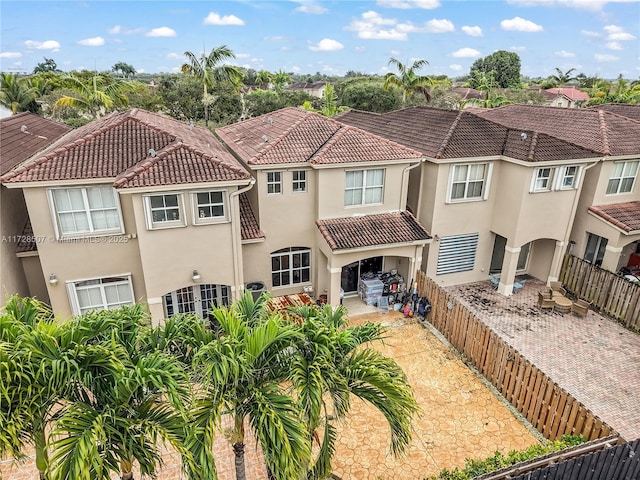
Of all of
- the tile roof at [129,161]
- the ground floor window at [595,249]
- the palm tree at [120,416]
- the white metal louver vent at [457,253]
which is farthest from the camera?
the ground floor window at [595,249]

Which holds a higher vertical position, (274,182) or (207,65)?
(207,65)

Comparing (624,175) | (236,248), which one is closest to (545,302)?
(624,175)

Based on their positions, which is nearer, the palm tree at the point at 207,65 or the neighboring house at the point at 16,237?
the neighboring house at the point at 16,237

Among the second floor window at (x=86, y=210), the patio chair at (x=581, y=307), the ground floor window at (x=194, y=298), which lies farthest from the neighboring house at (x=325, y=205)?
the patio chair at (x=581, y=307)

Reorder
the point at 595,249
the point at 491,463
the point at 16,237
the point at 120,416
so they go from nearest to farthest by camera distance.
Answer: the point at 120,416 < the point at 491,463 < the point at 16,237 < the point at 595,249

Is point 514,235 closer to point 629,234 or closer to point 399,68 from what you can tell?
point 629,234

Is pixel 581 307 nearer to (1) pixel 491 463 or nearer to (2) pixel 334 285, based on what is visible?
(2) pixel 334 285

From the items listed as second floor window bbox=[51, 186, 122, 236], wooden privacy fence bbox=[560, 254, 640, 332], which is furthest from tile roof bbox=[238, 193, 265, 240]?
wooden privacy fence bbox=[560, 254, 640, 332]

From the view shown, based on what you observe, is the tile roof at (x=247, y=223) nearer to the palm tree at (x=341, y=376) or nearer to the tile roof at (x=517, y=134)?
the tile roof at (x=517, y=134)
